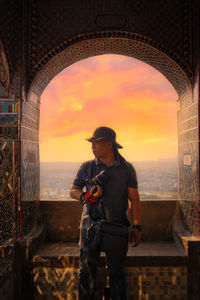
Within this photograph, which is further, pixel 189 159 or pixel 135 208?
pixel 189 159

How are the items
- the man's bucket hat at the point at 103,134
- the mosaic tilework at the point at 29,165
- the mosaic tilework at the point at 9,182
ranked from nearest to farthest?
1. the man's bucket hat at the point at 103,134
2. the mosaic tilework at the point at 9,182
3. the mosaic tilework at the point at 29,165

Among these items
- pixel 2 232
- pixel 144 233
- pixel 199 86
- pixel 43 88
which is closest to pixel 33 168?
pixel 2 232

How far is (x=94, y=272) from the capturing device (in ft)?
8.10

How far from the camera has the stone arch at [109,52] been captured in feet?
12.2

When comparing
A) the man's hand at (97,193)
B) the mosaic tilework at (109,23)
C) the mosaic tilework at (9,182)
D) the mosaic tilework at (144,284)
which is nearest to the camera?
the man's hand at (97,193)

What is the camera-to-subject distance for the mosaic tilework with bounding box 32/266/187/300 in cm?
332

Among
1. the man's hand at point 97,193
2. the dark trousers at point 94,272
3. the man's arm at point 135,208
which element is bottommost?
the dark trousers at point 94,272

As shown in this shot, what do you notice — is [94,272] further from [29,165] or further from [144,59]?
[144,59]

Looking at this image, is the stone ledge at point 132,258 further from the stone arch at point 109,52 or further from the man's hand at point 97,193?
the stone arch at point 109,52

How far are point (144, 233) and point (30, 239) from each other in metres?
1.86

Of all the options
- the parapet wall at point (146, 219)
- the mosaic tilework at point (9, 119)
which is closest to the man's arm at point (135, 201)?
the parapet wall at point (146, 219)

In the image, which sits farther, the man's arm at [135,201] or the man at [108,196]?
the man's arm at [135,201]

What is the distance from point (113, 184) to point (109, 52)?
107 inches

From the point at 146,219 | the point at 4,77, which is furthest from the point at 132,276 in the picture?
the point at 4,77
